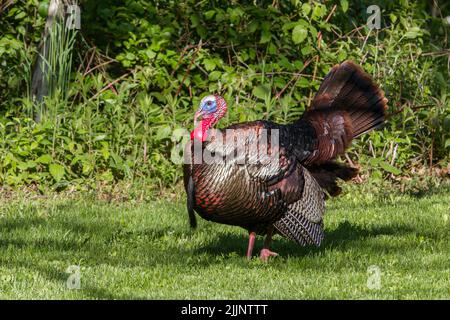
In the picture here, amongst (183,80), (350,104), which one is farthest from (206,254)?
(183,80)

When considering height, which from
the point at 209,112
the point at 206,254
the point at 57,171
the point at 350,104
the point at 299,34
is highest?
the point at 299,34

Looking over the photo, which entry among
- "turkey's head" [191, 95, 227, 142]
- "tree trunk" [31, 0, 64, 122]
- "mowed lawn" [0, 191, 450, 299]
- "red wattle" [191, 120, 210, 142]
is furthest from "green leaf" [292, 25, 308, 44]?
"red wattle" [191, 120, 210, 142]

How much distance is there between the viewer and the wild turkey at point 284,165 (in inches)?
233

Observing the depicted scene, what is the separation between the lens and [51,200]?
830 cm

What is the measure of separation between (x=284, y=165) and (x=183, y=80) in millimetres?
3711

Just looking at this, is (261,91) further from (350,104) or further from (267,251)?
(267,251)

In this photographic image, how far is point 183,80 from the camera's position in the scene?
9.72m

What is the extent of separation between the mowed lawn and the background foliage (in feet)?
2.14

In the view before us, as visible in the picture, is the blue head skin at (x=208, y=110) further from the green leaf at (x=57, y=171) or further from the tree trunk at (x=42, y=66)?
the tree trunk at (x=42, y=66)

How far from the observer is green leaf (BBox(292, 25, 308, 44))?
9.38 metres

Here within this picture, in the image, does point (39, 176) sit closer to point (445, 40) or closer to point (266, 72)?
point (266, 72)

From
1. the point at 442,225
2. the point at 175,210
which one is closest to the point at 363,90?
the point at 442,225

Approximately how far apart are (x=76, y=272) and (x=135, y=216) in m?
1.95

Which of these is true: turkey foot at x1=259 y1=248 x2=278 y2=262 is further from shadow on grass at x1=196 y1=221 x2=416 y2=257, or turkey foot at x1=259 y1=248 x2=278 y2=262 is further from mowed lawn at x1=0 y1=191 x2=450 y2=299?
shadow on grass at x1=196 y1=221 x2=416 y2=257
